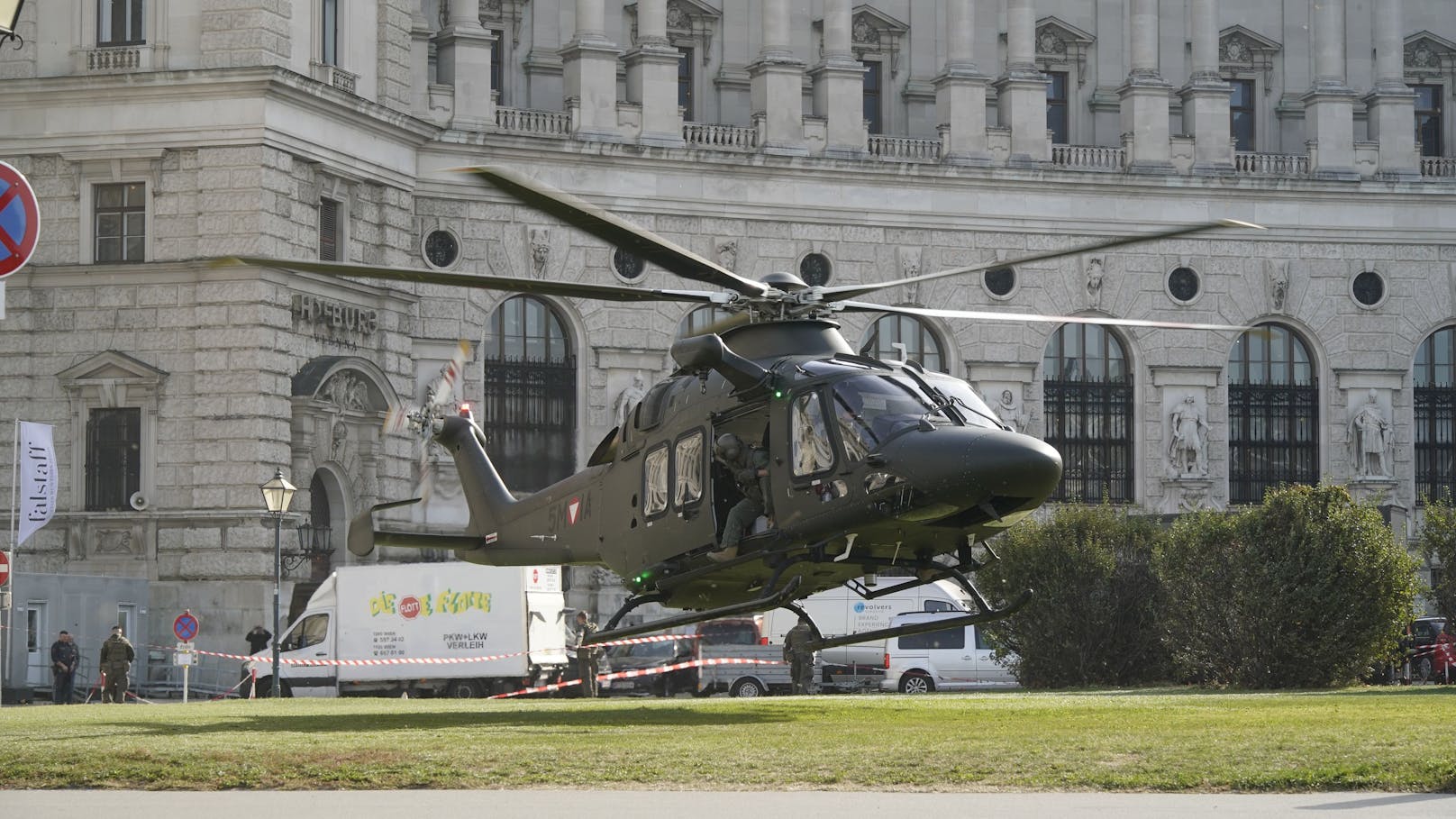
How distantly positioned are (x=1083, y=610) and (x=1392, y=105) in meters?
32.3

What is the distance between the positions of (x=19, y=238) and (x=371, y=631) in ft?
104

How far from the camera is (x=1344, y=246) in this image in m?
63.2

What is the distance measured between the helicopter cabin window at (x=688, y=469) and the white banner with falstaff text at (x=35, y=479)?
2218cm

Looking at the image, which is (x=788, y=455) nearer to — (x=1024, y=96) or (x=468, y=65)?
(x=468, y=65)

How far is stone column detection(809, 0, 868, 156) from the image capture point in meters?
60.0

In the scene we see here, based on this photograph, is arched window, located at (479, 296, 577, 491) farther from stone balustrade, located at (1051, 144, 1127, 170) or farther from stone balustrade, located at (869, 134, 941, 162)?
stone balustrade, located at (1051, 144, 1127, 170)

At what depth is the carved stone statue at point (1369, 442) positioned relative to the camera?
6209 cm

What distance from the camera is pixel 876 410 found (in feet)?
74.7

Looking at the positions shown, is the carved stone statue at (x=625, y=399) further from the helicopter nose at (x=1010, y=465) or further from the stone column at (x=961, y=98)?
the helicopter nose at (x=1010, y=465)

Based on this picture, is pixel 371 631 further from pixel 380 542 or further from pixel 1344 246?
pixel 1344 246

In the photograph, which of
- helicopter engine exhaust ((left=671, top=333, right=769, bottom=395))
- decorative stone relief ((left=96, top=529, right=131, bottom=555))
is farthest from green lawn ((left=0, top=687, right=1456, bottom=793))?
decorative stone relief ((left=96, top=529, right=131, bottom=555))

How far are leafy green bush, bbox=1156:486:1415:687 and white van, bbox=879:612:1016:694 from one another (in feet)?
35.1

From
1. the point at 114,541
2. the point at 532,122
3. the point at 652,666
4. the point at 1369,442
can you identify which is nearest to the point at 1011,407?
the point at 1369,442

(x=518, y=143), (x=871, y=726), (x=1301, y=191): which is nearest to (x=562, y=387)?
(x=518, y=143)
